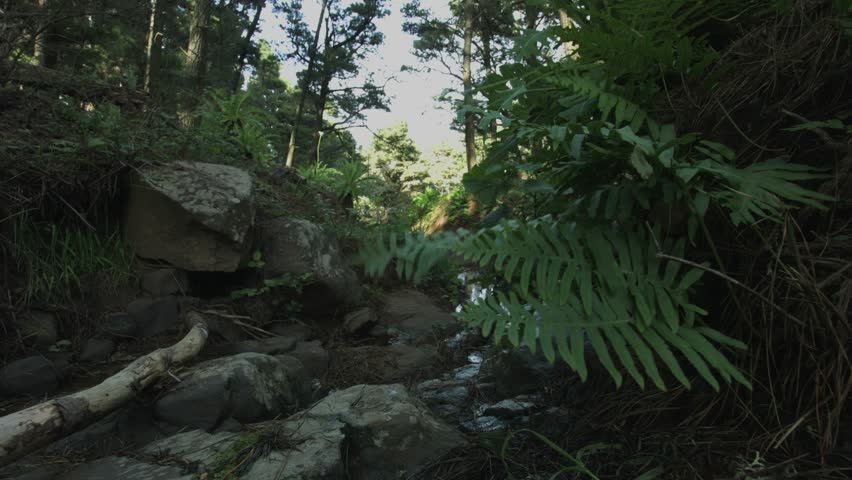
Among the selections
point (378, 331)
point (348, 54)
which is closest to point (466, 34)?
point (348, 54)

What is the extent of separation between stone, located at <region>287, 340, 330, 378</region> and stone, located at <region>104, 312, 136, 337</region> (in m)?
1.16

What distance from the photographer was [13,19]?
3.85 metres

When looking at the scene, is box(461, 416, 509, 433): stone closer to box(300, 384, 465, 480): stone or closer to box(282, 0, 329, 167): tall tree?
box(300, 384, 465, 480): stone

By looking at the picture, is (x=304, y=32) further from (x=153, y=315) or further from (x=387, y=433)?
(x=387, y=433)

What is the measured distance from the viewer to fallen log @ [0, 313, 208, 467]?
Result: 1.79m

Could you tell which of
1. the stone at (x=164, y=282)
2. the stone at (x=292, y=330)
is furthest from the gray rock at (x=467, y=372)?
the stone at (x=164, y=282)

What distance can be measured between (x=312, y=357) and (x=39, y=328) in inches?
72.6

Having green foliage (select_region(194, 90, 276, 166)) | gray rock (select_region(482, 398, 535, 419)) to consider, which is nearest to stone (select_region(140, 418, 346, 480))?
gray rock (select_region(482, 398, 535, 419))

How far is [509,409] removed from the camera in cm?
206

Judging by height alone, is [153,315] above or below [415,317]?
above

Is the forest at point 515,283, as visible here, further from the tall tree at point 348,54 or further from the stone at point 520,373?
the tall tree at point 348,54

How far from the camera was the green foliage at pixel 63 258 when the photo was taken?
10.9ft

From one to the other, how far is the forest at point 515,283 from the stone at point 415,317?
0.27 feet

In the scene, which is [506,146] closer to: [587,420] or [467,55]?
[587,420]
